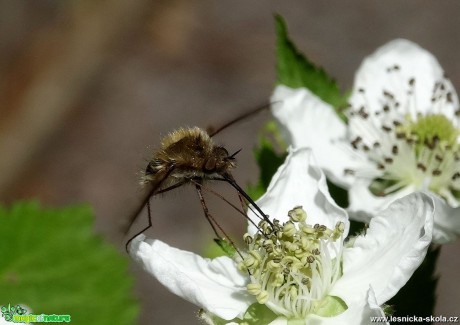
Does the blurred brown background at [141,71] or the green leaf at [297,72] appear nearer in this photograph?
the green leaf at [297,72]

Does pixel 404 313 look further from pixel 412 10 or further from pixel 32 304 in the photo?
pixel 412 10

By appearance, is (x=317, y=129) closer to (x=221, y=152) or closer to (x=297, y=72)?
(x=297, y=72)

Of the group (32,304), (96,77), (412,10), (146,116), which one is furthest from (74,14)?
(32,304)

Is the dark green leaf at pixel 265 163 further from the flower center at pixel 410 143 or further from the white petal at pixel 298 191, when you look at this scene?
the flower center at pixel 410 143

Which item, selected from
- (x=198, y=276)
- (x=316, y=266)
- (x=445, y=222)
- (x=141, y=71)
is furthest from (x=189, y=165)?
(x=141, y=71)

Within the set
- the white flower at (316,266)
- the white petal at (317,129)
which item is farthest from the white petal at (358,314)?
the white petal at (317,129)
